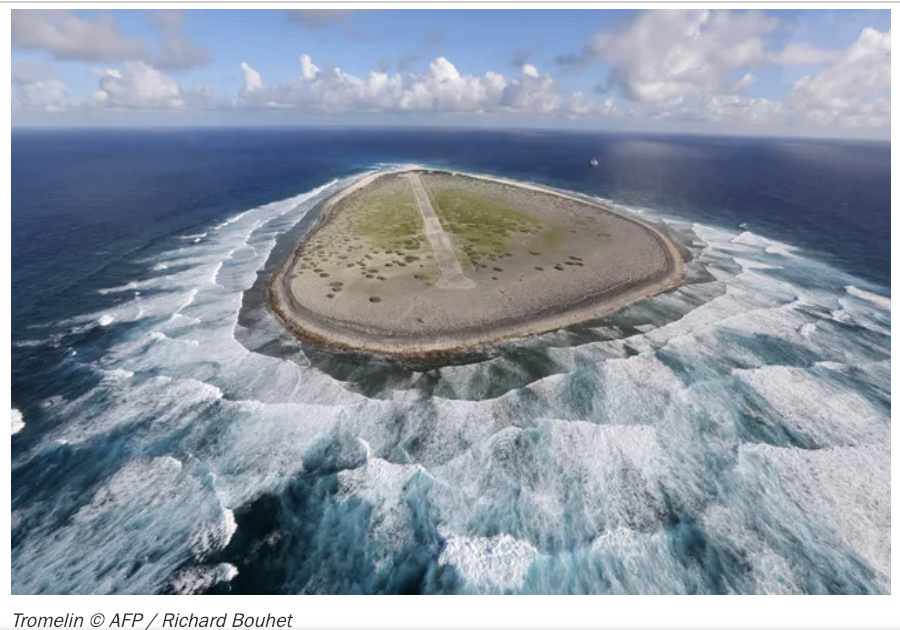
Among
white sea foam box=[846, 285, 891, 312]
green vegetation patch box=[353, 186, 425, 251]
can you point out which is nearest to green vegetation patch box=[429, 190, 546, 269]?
green vegetation patch box=[353, 186, 425, 251]

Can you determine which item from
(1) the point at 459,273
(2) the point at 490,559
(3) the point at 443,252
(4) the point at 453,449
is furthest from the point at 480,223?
(2) the point at 490,559

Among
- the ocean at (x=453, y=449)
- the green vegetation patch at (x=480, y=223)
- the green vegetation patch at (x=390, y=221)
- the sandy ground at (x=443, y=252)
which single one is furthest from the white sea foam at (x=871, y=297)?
the green vegetation patch at (x=390, y=221)

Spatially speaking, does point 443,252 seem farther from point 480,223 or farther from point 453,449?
point 453,449

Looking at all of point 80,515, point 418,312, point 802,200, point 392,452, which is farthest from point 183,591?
point 802,200

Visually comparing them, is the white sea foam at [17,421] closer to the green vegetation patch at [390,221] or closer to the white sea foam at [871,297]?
the green vegetation patch at [390,221]

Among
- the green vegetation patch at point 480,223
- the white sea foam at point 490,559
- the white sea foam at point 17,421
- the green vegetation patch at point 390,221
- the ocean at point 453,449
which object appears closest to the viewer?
the white sea foam at point 490,559

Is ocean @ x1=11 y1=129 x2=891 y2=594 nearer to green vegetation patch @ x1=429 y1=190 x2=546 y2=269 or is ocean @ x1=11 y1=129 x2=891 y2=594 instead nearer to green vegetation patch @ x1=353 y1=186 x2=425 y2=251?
green vegetation patch @ x1=353 y1=186 x2=425 y2=251
